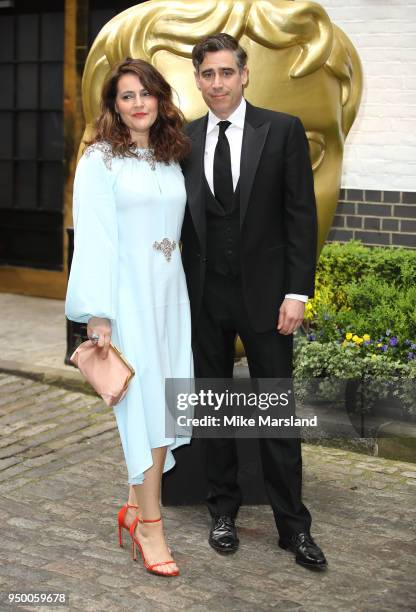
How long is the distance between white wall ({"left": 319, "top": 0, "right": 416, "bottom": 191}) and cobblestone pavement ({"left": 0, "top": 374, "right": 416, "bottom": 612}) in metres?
2.96

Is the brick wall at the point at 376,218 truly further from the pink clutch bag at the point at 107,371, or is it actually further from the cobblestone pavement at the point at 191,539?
the pink clutch bag at the point at 107,371

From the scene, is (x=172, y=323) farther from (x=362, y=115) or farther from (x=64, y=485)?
(x=362, y=115)

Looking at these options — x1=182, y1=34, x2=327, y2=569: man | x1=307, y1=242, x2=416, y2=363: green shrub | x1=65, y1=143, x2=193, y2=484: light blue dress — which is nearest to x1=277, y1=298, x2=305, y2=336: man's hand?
x1=182, y1=34, x2=327, y2=569: man

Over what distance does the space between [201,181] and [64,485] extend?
1.89 metres

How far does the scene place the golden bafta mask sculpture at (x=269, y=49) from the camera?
5.25 meters

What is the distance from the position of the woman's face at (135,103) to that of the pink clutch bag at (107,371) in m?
0.92

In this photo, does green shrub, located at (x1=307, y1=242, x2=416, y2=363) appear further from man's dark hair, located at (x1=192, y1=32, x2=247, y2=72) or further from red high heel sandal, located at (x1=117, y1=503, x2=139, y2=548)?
man's dark hair, located at (x1=192, y1=32, x2=247, y2=72)

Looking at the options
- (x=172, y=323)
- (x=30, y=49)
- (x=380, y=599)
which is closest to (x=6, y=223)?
(x=30, y=49)

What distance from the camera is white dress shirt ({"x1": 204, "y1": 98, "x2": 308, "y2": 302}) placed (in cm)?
429

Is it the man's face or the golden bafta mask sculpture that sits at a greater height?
the golden bafta mask sculpture

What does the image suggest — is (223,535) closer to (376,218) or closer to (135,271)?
(135,271)

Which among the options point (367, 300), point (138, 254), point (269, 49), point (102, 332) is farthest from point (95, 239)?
point (367, 300)

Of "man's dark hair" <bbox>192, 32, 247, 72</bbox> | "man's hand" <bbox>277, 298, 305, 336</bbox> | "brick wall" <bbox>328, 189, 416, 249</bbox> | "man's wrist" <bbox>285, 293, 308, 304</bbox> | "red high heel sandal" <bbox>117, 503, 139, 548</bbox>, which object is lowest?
"red high heel sandal" <bbox>117, 503, 139, 548</bbox>

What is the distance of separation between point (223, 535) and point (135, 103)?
1899 millimetres
